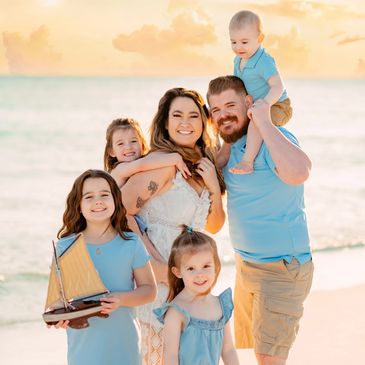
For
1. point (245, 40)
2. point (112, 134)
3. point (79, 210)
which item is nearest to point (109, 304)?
point (79, 210)

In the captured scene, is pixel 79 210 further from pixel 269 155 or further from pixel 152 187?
pixel 269 155

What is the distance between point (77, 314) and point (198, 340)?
577 millimetres

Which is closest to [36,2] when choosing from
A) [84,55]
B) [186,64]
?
[84,55]

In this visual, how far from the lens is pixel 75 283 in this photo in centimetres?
376

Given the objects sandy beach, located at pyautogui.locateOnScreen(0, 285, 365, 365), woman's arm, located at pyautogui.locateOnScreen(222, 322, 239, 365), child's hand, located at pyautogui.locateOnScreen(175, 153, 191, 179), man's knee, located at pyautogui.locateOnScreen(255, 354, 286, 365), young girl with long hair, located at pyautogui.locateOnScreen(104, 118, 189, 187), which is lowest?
sandy beach, located at pyautogui.locateOnScreen(0, 285, 365, 365)

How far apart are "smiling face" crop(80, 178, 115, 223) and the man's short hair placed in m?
0.93

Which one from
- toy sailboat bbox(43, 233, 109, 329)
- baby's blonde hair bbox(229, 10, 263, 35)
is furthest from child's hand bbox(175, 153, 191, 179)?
baby's blonde hair bbox(229, 10, 263, 35)

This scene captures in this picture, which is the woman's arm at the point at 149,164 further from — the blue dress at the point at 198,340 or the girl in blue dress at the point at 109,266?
the blue dress at the point at 198,340

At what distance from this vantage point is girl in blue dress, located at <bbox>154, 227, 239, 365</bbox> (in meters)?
3.82

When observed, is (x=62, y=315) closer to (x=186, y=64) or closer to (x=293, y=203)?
(x=293, y=203)

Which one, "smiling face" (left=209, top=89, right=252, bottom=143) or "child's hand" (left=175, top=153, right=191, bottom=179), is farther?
"smiling face" (left=209, top=89, right=252, bottom=143)

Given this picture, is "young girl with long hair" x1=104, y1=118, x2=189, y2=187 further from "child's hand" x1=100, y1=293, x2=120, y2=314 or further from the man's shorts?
"child's hand" x1=100, y1=293, x2=120, y2=314

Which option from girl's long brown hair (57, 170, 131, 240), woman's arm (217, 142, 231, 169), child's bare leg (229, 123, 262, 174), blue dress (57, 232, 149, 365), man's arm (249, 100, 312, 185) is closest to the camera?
blue dress (57, 232, 149, 365)

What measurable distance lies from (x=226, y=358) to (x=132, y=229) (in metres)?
0.92
